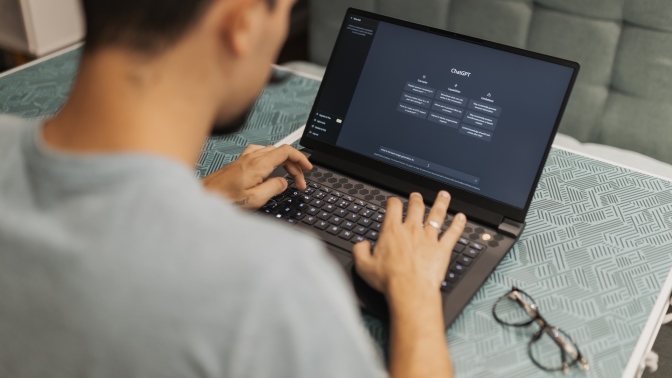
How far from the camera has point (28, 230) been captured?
571 mm

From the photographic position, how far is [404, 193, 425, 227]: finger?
965 millimetres

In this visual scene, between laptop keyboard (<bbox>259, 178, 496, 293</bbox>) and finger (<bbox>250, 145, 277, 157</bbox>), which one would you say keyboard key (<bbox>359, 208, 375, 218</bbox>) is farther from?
finger (<bbox>250, 145, 277, 157</bbox>)

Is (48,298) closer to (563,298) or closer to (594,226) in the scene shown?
(563,298)

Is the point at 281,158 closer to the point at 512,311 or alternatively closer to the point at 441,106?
the point at 441,106

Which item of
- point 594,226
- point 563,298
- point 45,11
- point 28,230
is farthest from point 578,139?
point 45,11

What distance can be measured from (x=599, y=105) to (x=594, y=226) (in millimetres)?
762

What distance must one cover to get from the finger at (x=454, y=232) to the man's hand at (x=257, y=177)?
0.27 m

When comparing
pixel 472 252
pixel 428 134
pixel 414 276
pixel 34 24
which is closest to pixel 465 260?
pixel 472 252

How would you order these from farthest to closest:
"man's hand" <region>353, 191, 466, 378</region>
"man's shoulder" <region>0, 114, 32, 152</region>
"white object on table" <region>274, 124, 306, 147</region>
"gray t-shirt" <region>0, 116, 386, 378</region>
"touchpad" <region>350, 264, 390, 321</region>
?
1. "white object on table" <region>274, 124, 306, 147</region>
2. "touchpad" <region>350, 264, 390, 321</region>
3. "man's hand" <region>353, 191, 466, 378</region>
4. "man's shoulder" <region>0, 114, 32, 152</region>
5. "gray t-shirt" <region>0, 116, 386, 378</region>

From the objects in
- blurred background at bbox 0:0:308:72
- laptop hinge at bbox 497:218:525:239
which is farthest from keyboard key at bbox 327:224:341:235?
blurred background at bbox 0:0:308:72

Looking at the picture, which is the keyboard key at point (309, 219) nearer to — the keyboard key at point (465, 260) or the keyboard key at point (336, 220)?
the keyboard key at point (336, 220)

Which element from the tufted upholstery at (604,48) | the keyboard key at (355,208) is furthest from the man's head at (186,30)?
the tufted upholstery at (604,48)

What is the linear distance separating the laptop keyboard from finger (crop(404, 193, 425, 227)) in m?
0.06

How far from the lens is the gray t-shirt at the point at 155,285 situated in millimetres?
537
